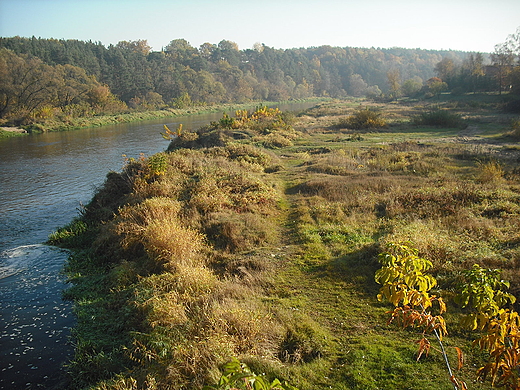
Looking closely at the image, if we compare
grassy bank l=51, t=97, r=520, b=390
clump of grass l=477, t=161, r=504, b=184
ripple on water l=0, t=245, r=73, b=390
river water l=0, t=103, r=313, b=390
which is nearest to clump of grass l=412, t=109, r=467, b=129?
grassy bank l=51, t=97, r=520, b=390

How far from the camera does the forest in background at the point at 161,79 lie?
53.2 m

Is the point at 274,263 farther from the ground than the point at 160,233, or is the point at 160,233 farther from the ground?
the point at 160,233

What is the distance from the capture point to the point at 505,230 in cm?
913

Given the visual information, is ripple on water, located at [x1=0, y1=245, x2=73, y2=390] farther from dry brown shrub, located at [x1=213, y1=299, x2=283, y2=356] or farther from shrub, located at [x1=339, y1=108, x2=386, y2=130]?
shrub, located at [x1=339, y1=108, x2=386, y2=130]

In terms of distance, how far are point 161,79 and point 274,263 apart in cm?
8845

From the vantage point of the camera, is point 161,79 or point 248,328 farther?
point 161,79

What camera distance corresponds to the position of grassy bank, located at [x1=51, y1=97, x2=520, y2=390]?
16.9ft

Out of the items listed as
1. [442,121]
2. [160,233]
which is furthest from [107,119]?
[160,233]

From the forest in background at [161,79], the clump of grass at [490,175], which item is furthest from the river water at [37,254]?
the forest in background at [161,79]

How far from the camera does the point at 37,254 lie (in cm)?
1138

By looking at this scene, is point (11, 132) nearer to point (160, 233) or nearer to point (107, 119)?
point (107, 119)

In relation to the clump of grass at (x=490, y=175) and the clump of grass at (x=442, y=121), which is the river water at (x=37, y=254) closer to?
the clump of grass at (x=490, y=175)

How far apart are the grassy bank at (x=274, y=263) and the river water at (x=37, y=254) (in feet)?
1.59

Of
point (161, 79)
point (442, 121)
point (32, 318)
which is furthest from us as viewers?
point (161, 79)
